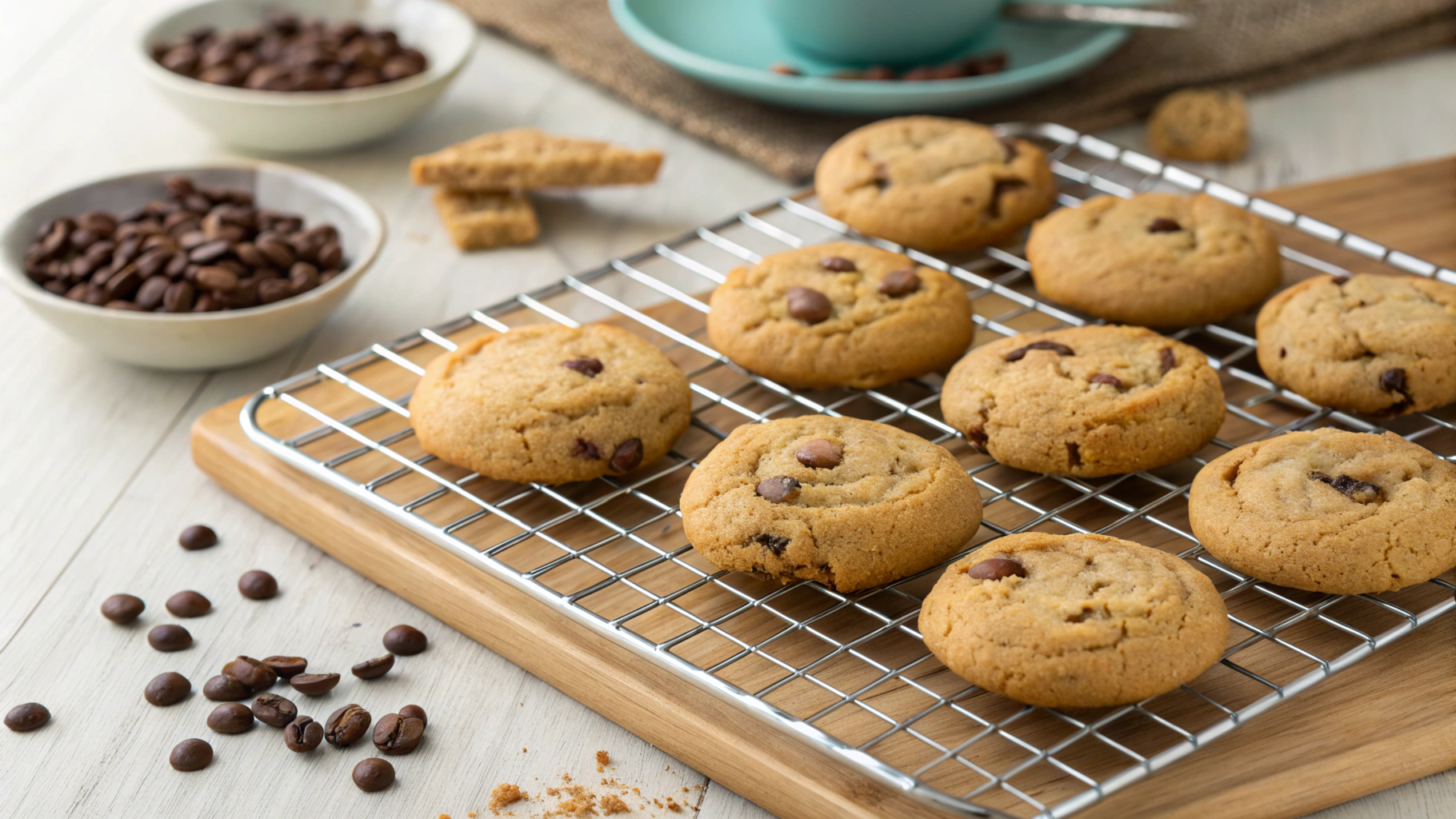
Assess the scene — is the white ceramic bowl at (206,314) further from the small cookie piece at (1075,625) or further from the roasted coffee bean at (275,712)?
the small cookie piece at (1075,625)

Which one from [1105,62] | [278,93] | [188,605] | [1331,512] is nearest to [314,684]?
[188,605]

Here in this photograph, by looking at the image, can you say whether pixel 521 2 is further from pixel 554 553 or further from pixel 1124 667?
pixel 1124 667

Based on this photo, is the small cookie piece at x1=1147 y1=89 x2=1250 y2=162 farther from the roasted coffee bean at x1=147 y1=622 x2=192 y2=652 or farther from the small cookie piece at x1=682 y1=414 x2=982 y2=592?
the roasted coffee bean at x1=147 y1=622 x2=192 y2=652

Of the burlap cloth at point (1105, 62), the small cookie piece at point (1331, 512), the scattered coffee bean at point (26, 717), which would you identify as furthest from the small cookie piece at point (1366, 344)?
the scattered coffee bean at point (26, 717)

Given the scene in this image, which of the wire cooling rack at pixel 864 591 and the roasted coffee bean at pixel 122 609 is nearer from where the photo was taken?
the wire cooling rack at pixel 864 591

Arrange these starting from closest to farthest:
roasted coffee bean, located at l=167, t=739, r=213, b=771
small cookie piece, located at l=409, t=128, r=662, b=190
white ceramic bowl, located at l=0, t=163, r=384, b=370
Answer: roasted coffee bean, located at l=167, t=739, r=213, b=771 → white ceramic bowl, located at l=0, t=163, r=384, b=370 → small cookie piece, located at l=409, t=128, r=662, b=190

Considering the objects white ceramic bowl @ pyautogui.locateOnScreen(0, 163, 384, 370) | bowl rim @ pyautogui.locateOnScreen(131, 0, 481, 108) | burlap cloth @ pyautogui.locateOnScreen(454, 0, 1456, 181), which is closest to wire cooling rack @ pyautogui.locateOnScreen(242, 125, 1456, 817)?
white ceramic bowl @ pyautogui.locateOnScreen(0, 163, 384, 370)

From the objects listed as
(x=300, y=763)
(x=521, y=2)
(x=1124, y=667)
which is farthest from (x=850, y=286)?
(x=521, y=2)
